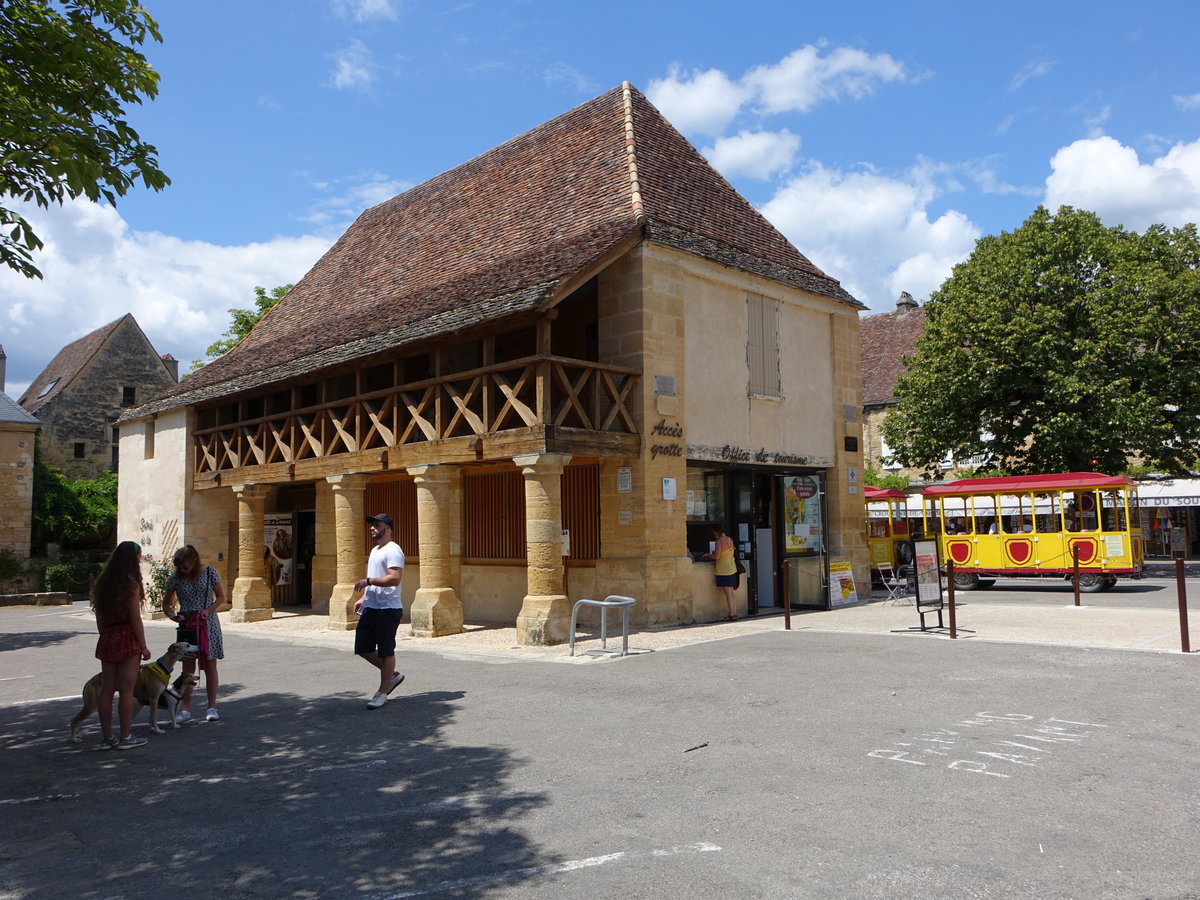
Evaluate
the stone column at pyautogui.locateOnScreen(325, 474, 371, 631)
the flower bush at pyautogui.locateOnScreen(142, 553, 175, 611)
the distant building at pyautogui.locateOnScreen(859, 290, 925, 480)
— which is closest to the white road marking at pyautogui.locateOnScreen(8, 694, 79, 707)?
the stone column at pyautogui.locateOnScreen(325, 474, 371, 631)

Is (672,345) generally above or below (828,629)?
above

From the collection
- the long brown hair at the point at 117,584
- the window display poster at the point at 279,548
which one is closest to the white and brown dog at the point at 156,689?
the long brown hair at the point at 117,584

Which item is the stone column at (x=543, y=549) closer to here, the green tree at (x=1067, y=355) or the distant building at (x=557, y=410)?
the distant building at (x=557, y=410)

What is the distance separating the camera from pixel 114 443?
39969 mm

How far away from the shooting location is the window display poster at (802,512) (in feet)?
55.9

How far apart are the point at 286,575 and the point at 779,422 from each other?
1217 centimetres

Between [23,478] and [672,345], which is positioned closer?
[672,345]

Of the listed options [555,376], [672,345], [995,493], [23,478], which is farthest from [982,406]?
[23,478]

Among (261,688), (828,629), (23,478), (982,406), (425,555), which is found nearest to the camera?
(261,688)

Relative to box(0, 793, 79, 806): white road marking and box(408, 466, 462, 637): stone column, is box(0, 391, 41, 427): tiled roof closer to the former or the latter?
box(408, 466, 462, 637): stone column

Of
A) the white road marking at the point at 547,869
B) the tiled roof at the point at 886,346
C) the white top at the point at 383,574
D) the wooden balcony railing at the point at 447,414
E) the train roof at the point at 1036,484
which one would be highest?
the tiled roof at the point at 886,346

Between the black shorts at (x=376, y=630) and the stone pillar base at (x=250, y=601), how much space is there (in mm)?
11752

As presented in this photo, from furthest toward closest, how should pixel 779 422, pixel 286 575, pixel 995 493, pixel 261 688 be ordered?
pixel 286 575
pixel 995 493
pixel 779 422
pixel 261 688

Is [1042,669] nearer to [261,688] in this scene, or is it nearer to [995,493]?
[261,688]
